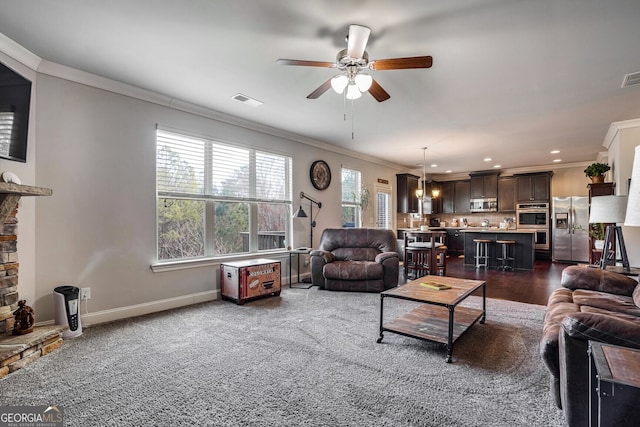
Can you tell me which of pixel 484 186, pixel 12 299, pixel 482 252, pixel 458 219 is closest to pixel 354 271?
pixel 12 299

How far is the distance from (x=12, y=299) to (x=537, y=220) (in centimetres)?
1031

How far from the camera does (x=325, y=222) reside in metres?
6.15

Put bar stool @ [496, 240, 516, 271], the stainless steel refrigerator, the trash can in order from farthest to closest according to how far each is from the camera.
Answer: the stainless steel refrigerator, bar stool @ [496, 240, 516, 271], the trash can

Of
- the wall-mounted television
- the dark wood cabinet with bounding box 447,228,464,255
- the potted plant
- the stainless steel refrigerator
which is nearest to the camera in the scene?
the wall-mounted television

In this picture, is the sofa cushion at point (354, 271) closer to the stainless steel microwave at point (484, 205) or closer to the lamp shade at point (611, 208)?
the lamp shade at point (611, 208)

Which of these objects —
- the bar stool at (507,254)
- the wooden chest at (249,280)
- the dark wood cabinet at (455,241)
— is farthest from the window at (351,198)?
the dark wood cabinet at (455,241)

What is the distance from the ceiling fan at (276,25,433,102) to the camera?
218 cm

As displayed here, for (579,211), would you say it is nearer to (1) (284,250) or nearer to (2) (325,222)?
(2) (325,222)

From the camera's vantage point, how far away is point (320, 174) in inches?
236

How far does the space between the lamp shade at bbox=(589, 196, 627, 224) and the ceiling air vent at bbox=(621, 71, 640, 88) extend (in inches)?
47.6

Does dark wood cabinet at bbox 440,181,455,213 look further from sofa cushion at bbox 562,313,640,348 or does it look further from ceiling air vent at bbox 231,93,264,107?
sofa cushion at bbox 562,313,640,348

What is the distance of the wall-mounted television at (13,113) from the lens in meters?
2.45

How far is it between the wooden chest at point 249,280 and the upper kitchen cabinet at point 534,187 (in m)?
7.70

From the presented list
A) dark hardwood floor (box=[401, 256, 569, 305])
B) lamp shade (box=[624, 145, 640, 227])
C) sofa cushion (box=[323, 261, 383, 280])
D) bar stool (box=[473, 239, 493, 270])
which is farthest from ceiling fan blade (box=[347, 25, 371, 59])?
bar stool (box=[473, 239, 493, 270])
